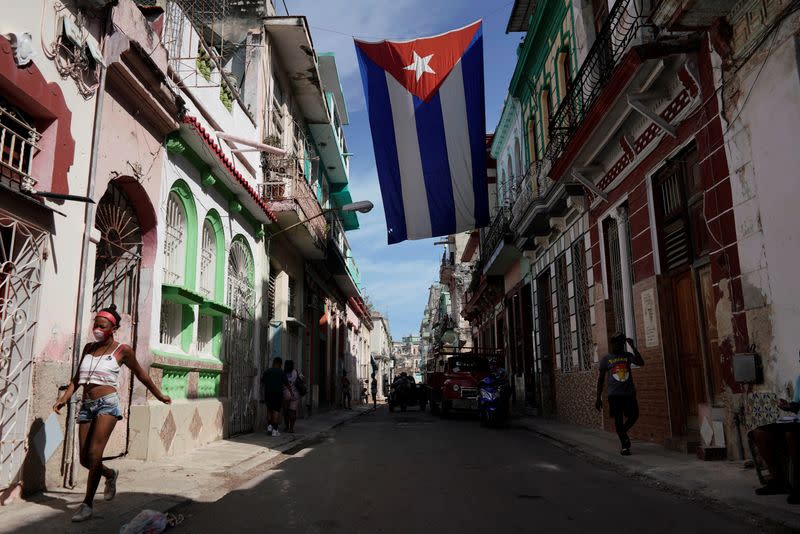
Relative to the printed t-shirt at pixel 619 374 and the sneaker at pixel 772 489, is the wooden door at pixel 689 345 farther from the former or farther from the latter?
the sneaker at pixel 772 489

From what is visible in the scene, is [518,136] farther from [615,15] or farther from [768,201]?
[768,201]

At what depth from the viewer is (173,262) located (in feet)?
32.9

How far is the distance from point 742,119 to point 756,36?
2.89 ft

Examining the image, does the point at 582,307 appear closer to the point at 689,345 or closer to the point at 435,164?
the point at 435,164

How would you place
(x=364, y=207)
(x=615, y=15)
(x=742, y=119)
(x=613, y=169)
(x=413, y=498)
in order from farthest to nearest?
(x=364, y=207)
(x=613, y=169)
(x=615, y=15)
(x=742, y=119)
(x=413, y=498)

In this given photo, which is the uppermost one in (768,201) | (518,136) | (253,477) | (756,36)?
(518,136)

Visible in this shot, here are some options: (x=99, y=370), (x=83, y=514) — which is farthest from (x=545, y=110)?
(x=83, y=514)

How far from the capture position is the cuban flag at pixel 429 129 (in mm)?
13078

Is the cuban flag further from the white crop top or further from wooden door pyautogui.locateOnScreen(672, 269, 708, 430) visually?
the white crop top

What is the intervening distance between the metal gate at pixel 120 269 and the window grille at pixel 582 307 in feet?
29.8

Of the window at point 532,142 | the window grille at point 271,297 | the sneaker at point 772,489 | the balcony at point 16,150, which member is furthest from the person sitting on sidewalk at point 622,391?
the window at point 532,142

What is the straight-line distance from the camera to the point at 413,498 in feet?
19.4

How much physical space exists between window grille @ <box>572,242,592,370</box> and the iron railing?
17.7 feet

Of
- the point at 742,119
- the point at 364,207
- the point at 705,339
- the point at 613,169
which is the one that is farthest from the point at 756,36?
the point at 364,207
